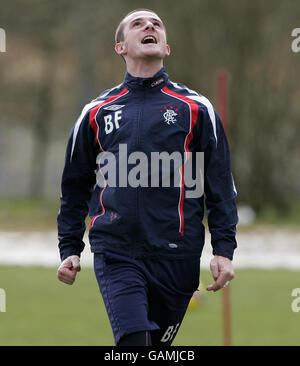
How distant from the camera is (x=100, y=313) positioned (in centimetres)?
872

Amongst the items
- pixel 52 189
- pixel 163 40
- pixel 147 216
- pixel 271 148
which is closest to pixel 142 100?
pixel 163 40

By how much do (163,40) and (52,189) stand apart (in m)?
22.6

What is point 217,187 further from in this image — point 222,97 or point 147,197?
point 222,97

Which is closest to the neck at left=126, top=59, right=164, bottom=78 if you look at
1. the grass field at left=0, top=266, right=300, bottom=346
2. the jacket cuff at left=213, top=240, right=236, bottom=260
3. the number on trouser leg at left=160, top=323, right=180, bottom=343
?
the jacket cuff at left=213, top=240, right=236, bottom=260

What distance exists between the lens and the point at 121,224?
12.6 ft

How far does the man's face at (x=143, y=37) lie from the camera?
4012 mm

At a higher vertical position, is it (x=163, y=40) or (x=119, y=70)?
(x=119, y=70)

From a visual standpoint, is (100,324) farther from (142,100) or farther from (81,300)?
(142,100)

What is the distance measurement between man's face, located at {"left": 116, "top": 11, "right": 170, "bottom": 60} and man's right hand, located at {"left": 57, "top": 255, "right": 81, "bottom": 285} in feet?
3.48

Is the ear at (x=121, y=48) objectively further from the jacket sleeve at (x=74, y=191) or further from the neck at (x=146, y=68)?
the jacket sleeve at (x=74, y=191)

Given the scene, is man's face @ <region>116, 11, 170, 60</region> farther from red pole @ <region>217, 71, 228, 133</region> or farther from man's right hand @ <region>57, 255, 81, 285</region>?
red pole @ <region>217, 71, 228, 133</region>

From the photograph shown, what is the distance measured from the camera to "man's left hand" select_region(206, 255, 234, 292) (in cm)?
384

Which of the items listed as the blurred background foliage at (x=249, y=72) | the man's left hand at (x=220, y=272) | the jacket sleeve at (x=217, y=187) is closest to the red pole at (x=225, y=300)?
the jacket sleeve at (x=217, y=187)

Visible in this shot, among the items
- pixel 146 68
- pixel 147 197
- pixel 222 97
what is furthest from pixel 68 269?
pixel 222 97
